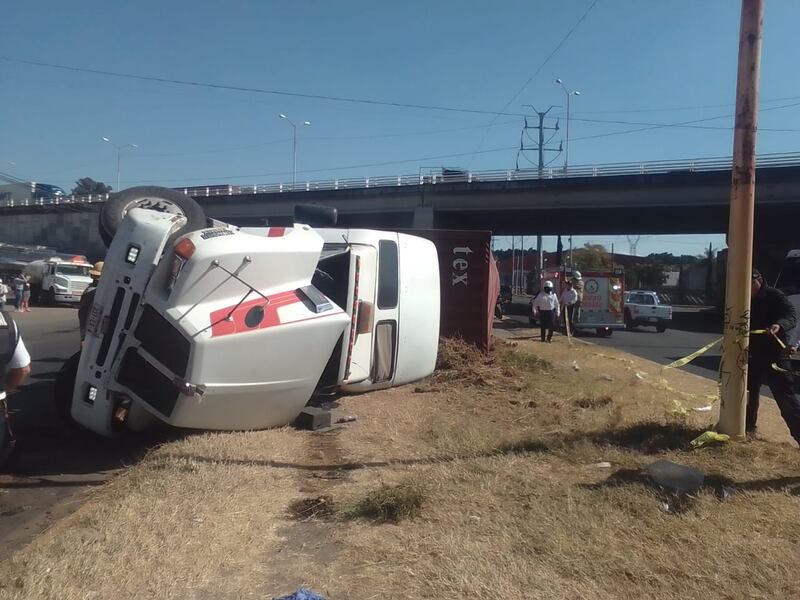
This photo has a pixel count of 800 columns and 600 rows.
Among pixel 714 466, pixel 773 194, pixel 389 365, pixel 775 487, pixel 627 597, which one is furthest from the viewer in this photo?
pixel 773 194

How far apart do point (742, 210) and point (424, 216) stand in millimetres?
40120

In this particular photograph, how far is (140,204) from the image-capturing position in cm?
742

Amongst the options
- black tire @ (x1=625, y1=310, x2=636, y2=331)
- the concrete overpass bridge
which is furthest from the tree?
black tire @ (x1=625, y1=310, x2=636, y2=331)

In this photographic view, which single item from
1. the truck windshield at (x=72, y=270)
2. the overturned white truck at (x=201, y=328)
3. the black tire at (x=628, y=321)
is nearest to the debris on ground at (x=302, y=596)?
the overturned white truck at (x=201, y=328)

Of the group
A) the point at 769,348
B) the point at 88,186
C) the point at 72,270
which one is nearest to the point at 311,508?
the point at 769,348

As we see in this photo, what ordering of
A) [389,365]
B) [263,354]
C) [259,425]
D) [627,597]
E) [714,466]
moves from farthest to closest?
[389,365] < [259,425] < [263,354] < [714,466] < [627,597]

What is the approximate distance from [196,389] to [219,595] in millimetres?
2386

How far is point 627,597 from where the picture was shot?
3545 mm

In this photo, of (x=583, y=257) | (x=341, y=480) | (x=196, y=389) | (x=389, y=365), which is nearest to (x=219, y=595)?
(x=341, y=480)

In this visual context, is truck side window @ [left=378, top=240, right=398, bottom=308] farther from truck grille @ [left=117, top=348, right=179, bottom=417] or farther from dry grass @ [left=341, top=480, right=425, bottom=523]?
dry grass @ [left=341, top=480, right=425, bottom=523]

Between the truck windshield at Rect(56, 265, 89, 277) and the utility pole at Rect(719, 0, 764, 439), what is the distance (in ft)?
115

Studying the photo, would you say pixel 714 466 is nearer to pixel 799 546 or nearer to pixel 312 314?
pixel 799 546

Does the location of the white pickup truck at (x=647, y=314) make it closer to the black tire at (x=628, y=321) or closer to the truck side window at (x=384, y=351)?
the black tire at (x=628, y=321)

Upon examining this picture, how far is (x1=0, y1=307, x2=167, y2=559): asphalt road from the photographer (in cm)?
509
